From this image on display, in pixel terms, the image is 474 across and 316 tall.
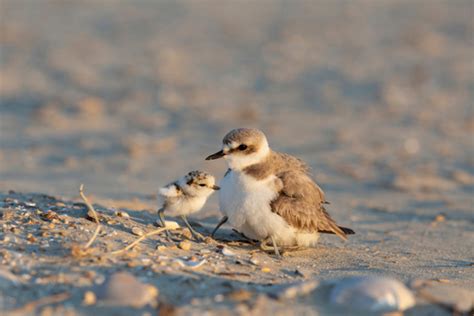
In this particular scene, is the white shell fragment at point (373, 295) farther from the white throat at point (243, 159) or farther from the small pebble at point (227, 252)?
the white throat at point (243, 159)

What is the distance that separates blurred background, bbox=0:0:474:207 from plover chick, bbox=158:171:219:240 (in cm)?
218

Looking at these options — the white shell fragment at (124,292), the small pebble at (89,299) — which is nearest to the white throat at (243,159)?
the white shell fragment at (124,292)

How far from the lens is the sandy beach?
4.47m

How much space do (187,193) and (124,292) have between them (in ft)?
5.25

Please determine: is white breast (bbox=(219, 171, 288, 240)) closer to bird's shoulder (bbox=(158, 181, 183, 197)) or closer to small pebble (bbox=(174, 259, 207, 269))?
bird's shoulder (bbox=(158, 181, 183, 197))

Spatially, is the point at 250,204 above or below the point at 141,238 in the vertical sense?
above

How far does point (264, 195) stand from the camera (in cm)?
524

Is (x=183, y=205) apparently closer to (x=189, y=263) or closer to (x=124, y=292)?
(x=189, y=263)

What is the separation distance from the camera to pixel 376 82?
13.3 meters

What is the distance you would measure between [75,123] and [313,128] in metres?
3.59

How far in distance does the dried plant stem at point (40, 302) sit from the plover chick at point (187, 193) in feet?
5.06

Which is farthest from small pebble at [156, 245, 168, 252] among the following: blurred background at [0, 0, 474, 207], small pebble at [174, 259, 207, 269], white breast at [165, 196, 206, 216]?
blurred background at [0, 0, 474, 207]

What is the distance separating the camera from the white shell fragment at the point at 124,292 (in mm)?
3969

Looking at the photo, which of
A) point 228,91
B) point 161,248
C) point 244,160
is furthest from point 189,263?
point 228,91
